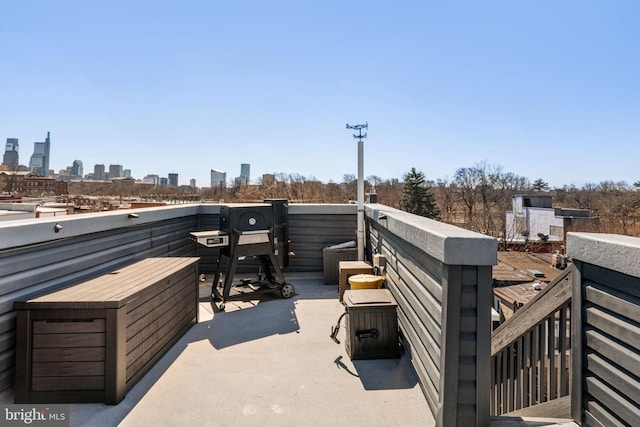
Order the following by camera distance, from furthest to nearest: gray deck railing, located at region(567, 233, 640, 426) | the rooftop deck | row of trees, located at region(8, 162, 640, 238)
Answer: row of trees, located at region(8, 162, 640, 238) → the rooftop deck → gray deck railing, located at region(567, 233, 640, 426)

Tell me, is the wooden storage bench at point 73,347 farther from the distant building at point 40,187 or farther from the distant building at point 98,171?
the distant building at point 98,171

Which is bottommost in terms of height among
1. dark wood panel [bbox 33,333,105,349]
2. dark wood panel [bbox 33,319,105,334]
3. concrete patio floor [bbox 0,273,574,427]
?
concrete patio floor [bbox 0,273,574,427]

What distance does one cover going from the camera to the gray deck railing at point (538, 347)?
176 cm

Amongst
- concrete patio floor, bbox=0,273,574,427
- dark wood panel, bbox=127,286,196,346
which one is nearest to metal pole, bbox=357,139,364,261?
concrete patio floor, bbox=0,273,574,427

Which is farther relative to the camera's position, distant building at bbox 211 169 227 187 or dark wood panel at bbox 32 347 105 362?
distant building at bbox 211 169 227 187

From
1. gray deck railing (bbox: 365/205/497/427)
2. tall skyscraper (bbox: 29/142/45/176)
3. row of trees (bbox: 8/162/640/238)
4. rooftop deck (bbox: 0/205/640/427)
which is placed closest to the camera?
rooftop deck (bbox: 0/205/640/427)

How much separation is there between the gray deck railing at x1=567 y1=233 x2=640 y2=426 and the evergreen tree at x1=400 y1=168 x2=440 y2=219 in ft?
99.7

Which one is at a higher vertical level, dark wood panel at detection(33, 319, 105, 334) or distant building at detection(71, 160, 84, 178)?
distant building at detection(71, 160, 84, 178)

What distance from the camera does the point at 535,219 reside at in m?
30.1

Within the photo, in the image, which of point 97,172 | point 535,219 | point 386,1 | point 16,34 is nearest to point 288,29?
point 386,1

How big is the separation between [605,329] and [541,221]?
3424 centimetres

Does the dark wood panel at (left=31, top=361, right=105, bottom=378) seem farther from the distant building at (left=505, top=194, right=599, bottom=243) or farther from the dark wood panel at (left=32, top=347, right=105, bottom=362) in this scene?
the distant building at (left=505, top=194, right=599, bottom=243)

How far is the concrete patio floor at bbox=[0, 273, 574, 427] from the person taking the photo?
7.15 feet

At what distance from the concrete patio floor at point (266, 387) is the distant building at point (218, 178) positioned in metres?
27.7
